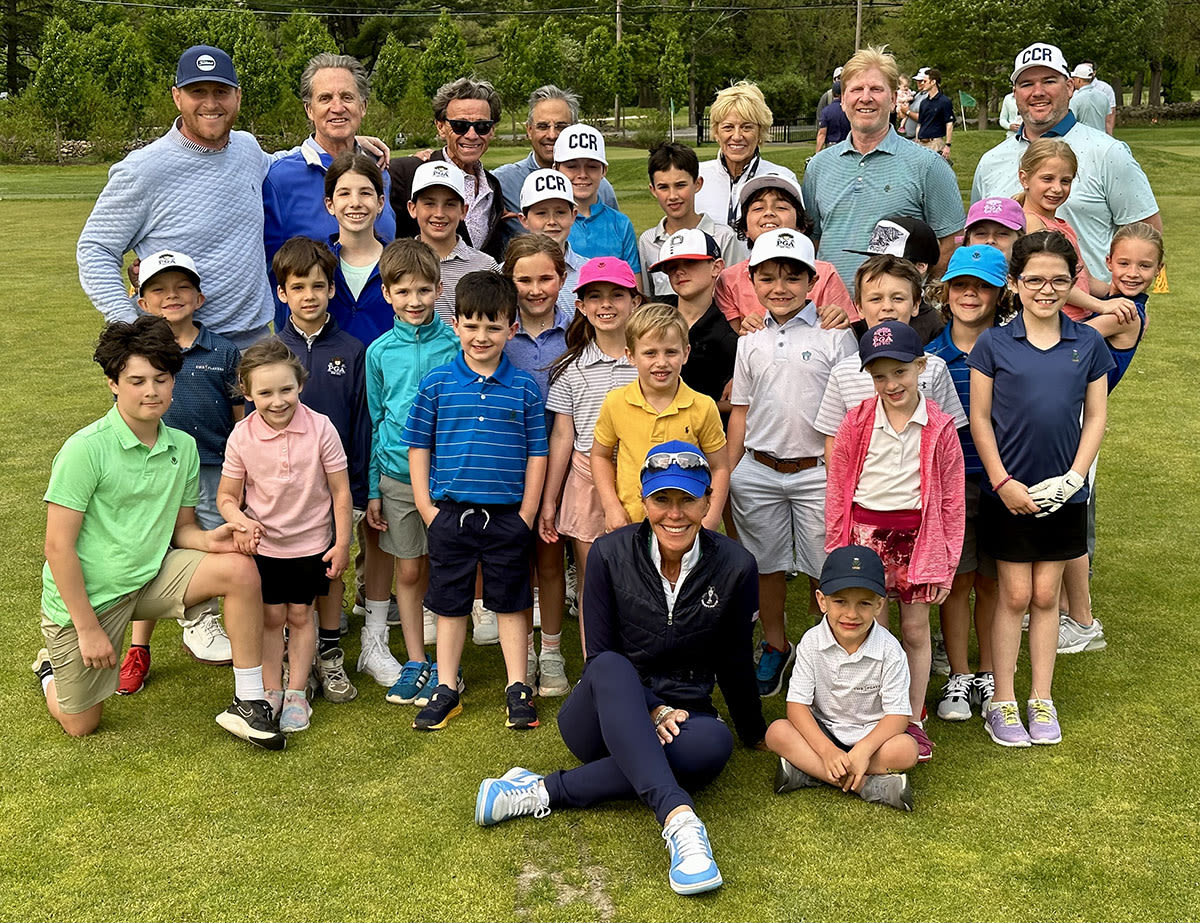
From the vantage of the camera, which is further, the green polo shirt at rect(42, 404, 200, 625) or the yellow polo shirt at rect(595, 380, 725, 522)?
the yellow polo shirt at rect(595, 380, 725, 522)

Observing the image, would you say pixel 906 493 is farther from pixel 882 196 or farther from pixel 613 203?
pixel 613 203

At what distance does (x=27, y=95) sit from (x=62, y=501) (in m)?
41.4

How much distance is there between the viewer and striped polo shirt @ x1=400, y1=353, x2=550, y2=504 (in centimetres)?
476

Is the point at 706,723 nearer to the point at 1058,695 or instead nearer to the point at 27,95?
the point at 1058,695

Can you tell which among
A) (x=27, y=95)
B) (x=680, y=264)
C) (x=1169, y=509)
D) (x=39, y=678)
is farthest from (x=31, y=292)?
(x=27, y=95)

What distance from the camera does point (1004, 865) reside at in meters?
3.65

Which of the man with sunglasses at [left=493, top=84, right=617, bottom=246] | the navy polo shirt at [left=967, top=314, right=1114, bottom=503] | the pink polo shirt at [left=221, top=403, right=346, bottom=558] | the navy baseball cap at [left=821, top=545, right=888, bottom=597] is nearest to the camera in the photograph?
the navy baseball cap at [left=821, top=545, right=888, bottom=597]

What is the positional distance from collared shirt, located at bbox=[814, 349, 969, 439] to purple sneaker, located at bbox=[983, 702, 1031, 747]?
3.57 feet

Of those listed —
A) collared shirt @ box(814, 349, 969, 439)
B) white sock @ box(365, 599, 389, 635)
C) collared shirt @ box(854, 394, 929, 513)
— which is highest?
collared shirt @ box(814, 349, 969, 439)

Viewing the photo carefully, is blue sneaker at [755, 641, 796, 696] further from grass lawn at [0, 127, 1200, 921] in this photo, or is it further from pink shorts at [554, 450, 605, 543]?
pink shorts at [554, 450, 605, 543]

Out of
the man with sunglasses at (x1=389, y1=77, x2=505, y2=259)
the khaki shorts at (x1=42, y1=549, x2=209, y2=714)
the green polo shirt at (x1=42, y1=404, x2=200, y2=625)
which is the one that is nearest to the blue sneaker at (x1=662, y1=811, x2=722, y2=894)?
the khaki shorts at (x1=42, y1=549, x2=209, y2=714)

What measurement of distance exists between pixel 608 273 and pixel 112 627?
2.35m

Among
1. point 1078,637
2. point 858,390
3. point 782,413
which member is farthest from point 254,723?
point 1078,637

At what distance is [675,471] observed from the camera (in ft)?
13.3
